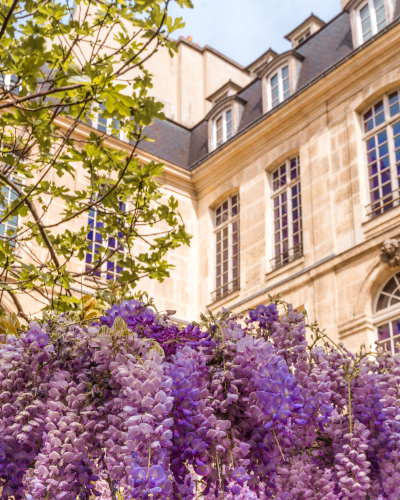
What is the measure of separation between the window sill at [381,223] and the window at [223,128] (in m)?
5.38

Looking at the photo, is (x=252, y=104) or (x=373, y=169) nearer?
(x=373, y=169)

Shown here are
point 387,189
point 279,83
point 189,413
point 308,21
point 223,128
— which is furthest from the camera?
point 308,21

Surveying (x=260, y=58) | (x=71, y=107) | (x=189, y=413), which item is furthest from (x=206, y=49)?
(x=189, y=413)

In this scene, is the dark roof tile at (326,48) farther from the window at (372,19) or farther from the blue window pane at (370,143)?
the blue window pane at (370,143)

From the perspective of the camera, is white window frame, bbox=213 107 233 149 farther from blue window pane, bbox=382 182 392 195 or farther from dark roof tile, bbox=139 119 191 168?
blue window pane, bbox=382 182 392 195

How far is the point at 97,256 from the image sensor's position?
6.10 m

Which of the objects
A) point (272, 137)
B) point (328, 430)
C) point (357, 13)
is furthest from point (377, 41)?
point (328, 430)

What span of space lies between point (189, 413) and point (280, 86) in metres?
12.9

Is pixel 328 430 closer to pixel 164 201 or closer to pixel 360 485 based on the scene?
pixel 360 485

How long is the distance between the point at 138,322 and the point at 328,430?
80 cm

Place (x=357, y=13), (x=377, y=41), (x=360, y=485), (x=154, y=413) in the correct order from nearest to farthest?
(x=154, y=413), (x=360, y=485), (x=377, y=41), (x=357, y=13)

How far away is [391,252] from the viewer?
10.4 meters

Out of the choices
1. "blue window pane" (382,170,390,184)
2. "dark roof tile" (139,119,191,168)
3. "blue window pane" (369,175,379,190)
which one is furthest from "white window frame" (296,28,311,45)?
"blue window pane" (382,170,390,184)

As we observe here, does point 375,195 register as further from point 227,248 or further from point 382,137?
point 227,248
